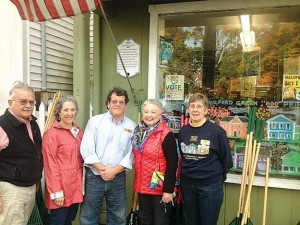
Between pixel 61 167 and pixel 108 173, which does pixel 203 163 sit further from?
pixel 61 167

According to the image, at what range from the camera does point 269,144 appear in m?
3.52

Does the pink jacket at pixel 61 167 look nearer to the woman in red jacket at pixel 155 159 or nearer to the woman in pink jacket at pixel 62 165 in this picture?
the woman in pink jacket at pixel 62 165

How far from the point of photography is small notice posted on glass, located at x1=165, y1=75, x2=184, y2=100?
3.84 m

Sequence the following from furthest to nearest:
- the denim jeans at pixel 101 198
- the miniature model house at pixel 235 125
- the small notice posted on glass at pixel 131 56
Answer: the small notice posted on glass at pixel 131 56
the miniature model house at pixel 235 125
the denim jeans at pixel 101 198

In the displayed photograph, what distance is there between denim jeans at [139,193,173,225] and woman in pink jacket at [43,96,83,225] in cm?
58

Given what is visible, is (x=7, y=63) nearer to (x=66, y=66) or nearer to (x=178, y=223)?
(x=66, y=66)

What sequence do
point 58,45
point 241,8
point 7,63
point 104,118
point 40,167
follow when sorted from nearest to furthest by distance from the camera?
point 40,167
point 104,118
point 241,8
point 7,63
point 58,45

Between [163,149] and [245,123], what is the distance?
120 cm

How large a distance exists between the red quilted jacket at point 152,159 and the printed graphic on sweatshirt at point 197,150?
8.6 inches

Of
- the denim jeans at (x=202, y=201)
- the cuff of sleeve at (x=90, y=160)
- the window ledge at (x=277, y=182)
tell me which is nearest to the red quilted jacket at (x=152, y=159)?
the denim jeans at (x=202, y=201)

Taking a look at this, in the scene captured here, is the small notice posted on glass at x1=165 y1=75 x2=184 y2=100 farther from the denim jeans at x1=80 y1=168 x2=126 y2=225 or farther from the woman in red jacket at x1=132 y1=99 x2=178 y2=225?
the denim jeans at x1=80 y1=168 x2=126 y2=225

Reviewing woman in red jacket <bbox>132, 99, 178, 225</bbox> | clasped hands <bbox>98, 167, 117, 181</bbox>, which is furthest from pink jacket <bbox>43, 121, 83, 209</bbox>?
woman in red jacket <bbox>132, 99, 178, 225</bbox>

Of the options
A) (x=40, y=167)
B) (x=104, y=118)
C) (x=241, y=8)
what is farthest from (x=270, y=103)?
(x=40, y=167)

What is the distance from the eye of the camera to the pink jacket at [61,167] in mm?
2850
